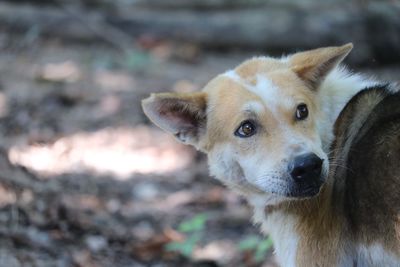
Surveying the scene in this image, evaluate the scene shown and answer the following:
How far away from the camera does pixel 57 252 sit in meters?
5.52

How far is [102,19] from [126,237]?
572 centimetres

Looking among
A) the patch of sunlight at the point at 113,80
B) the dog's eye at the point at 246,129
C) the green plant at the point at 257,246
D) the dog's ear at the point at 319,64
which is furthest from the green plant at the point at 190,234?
the patch of sunlight at the point at 113,80

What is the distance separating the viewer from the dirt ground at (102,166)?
5.72 m

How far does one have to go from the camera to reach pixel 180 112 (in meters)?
4.70

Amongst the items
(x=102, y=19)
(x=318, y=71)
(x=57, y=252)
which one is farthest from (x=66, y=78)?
(x=318, y=71)

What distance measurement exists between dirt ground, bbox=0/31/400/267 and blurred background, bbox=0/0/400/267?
0.05 ft

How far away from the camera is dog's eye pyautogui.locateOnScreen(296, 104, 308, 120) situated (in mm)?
4270

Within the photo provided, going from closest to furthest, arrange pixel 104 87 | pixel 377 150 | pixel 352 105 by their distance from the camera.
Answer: pixel 377 150 → pixel 352 105 → pixel 104 87

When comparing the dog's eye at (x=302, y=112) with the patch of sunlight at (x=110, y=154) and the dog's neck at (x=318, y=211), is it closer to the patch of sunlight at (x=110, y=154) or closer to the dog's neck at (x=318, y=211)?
the dog's neck at (x=318, y=211)

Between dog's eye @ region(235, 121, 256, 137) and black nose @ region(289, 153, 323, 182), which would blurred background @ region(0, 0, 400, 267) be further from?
black nose @ region(289, 153, 323, 182)

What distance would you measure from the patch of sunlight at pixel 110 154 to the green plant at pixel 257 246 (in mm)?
1781

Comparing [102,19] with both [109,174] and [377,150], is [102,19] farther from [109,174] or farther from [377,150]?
[377,150]

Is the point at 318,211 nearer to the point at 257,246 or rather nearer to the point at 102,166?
the point at 257,246

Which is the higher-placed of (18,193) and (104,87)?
(104,87)
